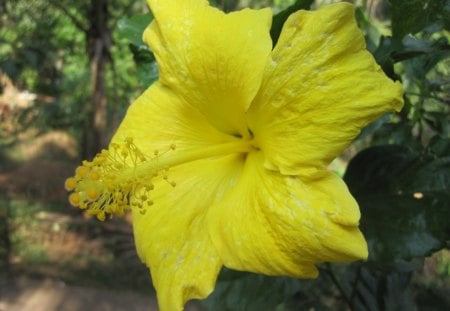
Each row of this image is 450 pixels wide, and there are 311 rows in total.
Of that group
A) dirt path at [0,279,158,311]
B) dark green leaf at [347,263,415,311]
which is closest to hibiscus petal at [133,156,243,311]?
dark green leaf at [347,263,415,311]

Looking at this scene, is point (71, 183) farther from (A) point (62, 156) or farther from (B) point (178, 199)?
(A) point (62, 156)

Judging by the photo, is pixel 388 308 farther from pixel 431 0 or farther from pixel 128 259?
pixel 128 259

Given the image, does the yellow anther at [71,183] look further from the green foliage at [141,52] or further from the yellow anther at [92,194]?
the green foliage at [141,52]

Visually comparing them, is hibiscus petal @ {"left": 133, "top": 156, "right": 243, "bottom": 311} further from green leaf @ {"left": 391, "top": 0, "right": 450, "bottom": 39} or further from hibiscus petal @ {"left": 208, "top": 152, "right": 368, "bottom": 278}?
green leaf @ {"left": 391, "top": 0, "right": 450, "bottom": 39}

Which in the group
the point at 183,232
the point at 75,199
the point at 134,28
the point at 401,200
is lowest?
the point at 401,200

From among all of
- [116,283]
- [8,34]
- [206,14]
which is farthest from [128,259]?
[206,14]

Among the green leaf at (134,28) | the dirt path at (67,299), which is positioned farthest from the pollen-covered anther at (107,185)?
the dirt path at (67,299)

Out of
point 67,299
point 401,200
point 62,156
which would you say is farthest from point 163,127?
point 62,156
